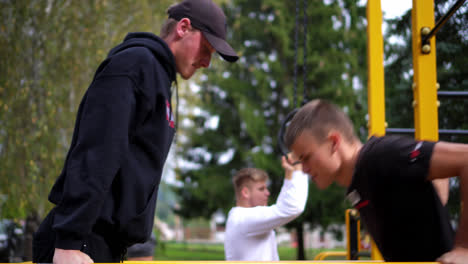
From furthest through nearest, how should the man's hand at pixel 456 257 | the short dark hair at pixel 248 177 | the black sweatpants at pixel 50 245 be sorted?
the short dark hair at pixel 248 177 → the black sweatpants at pixel 50 245 → the man's hand at pixel 456 257

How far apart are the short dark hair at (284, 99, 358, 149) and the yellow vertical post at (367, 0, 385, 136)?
1154 millimetres

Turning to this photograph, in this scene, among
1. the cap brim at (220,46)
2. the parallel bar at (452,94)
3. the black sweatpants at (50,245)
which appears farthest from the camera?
the parallel bar at (452,94)

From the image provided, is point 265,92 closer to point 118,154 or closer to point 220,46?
point 220,46

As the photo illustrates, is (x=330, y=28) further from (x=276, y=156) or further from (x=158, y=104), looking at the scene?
(x=158, y=104)

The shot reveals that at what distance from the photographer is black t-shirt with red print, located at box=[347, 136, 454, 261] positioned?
1.35 metres

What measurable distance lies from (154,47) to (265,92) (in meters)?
14.1

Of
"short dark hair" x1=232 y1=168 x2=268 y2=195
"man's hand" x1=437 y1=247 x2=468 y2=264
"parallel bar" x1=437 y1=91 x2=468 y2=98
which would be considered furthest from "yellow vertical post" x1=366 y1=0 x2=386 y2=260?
"man's hand" x1=437 y1=247 x2=468 y2=264

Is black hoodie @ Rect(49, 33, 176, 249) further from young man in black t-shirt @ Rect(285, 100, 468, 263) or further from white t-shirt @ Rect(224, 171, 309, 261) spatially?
white t-shirt @ Rect(224, 171, 309, 261)

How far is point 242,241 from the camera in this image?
3.23 m

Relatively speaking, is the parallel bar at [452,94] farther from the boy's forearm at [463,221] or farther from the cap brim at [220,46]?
the boy's forearm at [463,221]

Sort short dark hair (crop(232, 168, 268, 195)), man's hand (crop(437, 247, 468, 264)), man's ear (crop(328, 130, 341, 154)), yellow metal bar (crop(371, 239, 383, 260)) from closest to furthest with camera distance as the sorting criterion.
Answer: man's hand (crop(437, 247, 468, 264)) → man's ear (crop(328, 130, 341, 154)) → yellow metal bar (crop(371, 239, 383, 260)) → short dark hair (crop(232, 168, 268, 195))

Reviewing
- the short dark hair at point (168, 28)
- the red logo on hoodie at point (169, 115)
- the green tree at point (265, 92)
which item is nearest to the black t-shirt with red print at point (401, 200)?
the red logo on hoodie at point (169, 115)

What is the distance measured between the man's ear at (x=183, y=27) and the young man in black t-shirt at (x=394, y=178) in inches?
24.1

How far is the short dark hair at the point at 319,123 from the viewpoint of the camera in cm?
167
